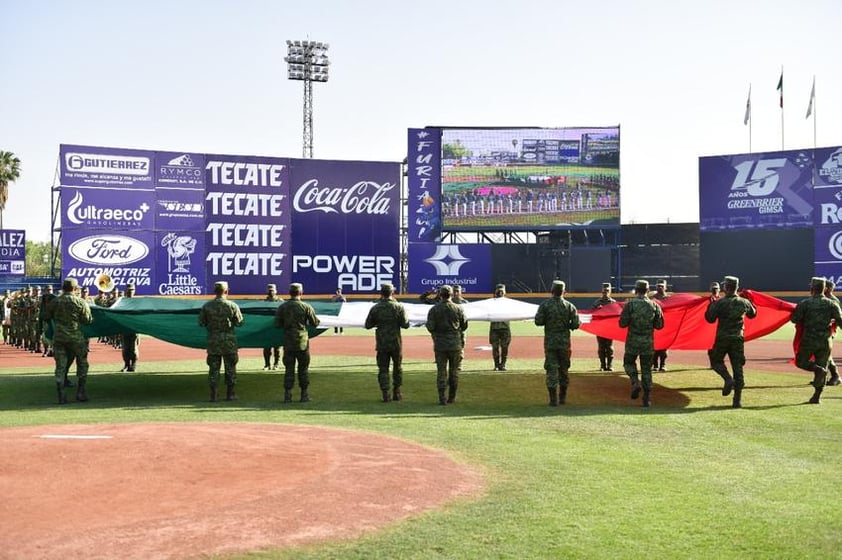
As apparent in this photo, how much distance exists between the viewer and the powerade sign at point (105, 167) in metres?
41.3

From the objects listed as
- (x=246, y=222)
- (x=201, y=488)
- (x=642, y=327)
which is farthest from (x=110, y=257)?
(x=201, y=488)

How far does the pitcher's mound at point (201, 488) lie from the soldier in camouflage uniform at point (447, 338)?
3.37 metres

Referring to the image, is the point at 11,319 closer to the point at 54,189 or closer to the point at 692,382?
the point at 54,189

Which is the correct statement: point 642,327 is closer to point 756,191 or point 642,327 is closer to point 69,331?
point 69,331

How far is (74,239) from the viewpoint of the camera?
4116cm

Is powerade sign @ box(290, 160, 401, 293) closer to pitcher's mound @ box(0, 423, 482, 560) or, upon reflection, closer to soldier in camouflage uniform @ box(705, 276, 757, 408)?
soldier in camouflage uniform @ box(705, 276, 757, 408)

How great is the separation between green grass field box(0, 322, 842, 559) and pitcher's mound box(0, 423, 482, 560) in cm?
44

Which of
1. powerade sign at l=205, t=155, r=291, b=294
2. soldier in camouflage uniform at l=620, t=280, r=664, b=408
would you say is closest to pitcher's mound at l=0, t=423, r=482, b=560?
soldier in camouflage uniform at l=620, t=280, r=664, b=408

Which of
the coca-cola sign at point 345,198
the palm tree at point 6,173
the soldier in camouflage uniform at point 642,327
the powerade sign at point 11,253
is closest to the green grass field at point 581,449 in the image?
the soldier in camouflage uniform at point 642,327

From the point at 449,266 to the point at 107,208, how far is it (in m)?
18.3

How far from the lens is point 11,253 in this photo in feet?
→ 156

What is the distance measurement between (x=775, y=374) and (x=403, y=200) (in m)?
31.9

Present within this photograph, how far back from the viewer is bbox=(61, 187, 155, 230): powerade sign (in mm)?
41250

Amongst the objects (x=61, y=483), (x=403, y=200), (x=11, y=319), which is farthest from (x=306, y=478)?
(x=403, y=200)
